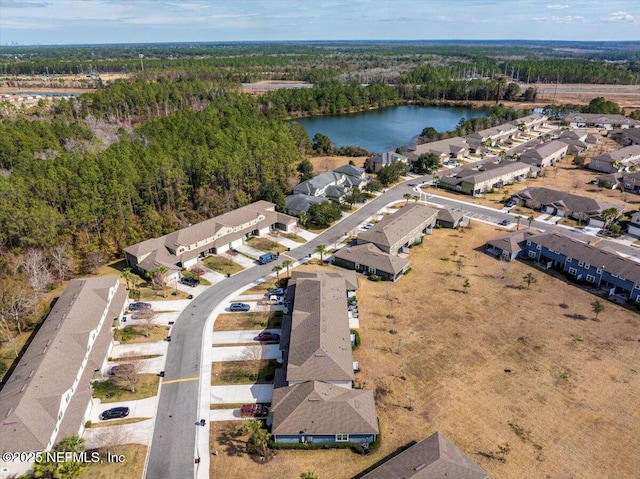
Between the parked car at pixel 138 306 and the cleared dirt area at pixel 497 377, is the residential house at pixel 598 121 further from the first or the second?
the parked car at pixel 138 306

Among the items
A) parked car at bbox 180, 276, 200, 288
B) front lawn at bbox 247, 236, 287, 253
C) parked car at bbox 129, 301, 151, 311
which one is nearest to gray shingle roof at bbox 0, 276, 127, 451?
parked car at bbox 129, 301, 151, 311

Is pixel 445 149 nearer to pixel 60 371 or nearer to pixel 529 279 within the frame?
pixel 529 279

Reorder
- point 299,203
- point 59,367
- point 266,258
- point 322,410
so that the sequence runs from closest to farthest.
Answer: point 322,410 → point 59,367 → point 266,258 → point 299,203

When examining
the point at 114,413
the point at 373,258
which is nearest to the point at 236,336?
the point at 114,413

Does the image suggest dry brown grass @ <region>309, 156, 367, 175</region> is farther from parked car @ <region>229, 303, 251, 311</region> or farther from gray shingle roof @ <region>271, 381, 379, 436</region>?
gray shingle roof @ <region>271, 381, 379, 436</region>

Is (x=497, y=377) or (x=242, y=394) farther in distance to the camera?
(x=497, y=377)

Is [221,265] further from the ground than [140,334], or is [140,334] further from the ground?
[221,265]
